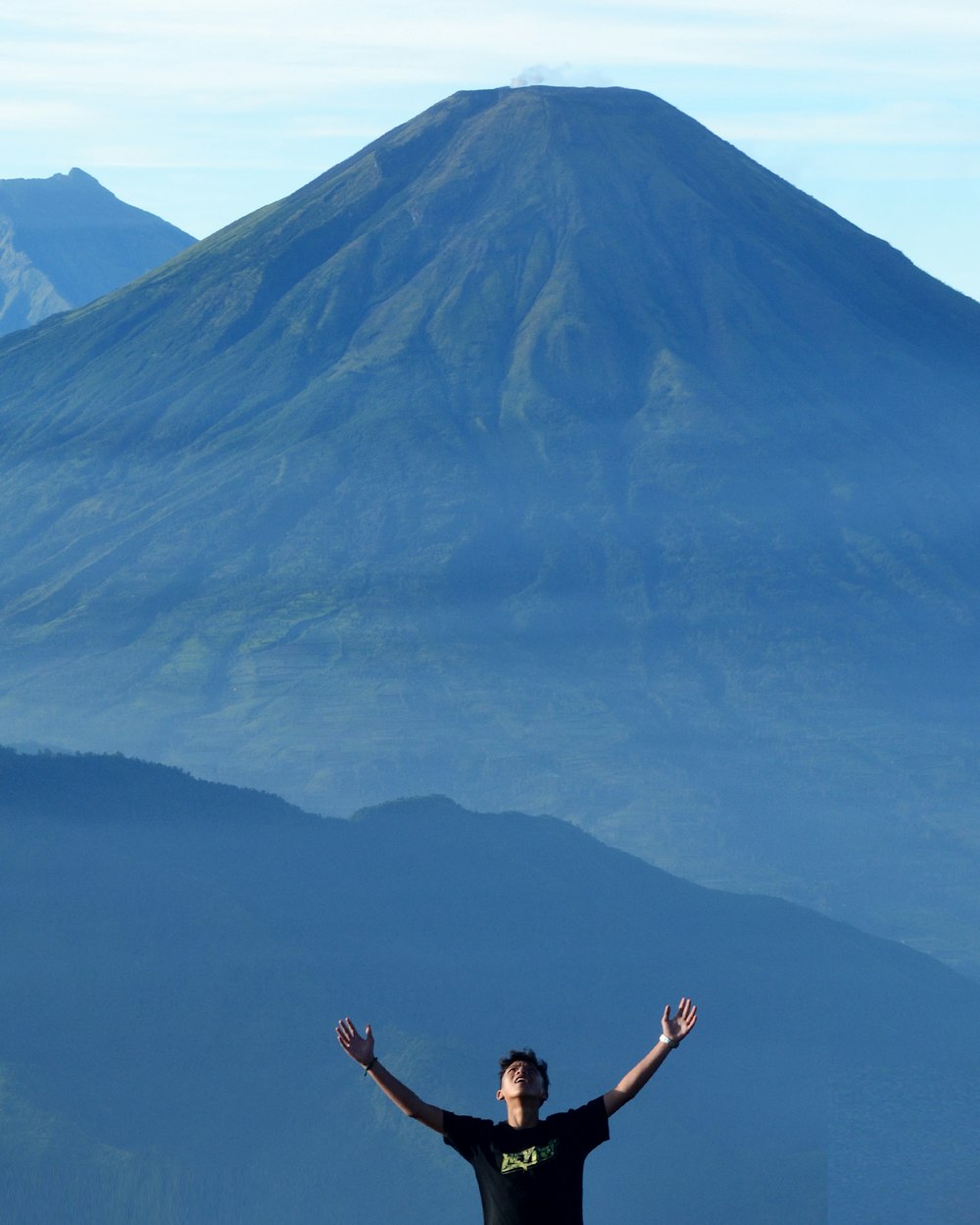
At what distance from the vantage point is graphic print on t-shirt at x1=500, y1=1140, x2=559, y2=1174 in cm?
992

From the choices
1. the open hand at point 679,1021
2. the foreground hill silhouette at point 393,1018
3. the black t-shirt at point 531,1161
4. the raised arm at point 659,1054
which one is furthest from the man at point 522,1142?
the foreground hill silhouette at point 393,1018

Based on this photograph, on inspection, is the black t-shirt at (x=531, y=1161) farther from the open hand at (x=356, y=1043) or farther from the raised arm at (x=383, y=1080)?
the open hand at (x=356, y=1043)

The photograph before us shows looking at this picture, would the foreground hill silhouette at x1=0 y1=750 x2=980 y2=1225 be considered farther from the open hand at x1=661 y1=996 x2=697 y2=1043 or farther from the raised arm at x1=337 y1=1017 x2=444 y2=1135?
the open hand at x1=661 y1=996 x2=697 y2=1043

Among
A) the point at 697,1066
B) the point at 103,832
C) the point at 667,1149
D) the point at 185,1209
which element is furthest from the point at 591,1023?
the point at 185,1209

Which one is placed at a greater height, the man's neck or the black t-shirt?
the man's neck

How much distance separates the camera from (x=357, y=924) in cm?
9231

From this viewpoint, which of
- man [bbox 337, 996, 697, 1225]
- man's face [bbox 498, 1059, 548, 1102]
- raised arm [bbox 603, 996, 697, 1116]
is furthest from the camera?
raised arm [bbox 603, 996, 697, 1116]

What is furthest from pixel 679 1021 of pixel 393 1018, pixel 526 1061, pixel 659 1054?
pixel 393 1018

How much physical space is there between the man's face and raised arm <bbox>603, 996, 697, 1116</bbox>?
0.49 meters

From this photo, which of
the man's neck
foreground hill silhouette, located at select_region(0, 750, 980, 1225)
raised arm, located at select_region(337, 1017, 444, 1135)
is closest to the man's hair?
the man's neck

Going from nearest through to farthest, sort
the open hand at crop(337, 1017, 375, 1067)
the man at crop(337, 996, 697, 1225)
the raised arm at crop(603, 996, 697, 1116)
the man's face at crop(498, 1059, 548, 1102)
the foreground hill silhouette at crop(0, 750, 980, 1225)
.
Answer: the man at crop(337, 996, 697, 1225)
the man's face at crop(498, 1059, 548, 1102)
the open hand at crop(337, 1017, 375, 1067)
the raised arm at crop(603, 996, 697, 1116)
the foreground hill silhouette at crop(0, 750, 980, 1225)

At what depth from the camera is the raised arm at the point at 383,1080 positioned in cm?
1004

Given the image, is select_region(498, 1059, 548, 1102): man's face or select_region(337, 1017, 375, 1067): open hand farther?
select_region(337, 1017, 375, 1067): open hand

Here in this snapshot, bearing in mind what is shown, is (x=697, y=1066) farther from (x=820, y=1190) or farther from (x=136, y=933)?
(x=136, y=933)
